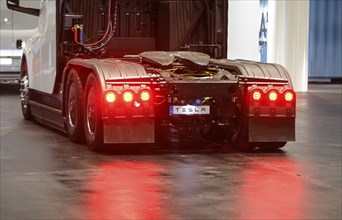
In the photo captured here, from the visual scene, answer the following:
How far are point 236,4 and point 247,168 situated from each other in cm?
1238

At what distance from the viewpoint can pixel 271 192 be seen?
26.5 feet

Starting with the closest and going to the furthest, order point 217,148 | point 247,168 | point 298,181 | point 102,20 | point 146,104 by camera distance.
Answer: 1. point 298,181
2. point 247,168
3. point 146,104
4. point 217,148
5. point 102,20

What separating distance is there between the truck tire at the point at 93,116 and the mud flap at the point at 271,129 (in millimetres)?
1842

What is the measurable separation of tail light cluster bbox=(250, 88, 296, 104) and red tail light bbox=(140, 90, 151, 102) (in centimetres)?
128

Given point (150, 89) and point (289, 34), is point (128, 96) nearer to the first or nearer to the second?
point (150, 89)

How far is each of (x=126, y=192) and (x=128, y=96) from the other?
2.85m

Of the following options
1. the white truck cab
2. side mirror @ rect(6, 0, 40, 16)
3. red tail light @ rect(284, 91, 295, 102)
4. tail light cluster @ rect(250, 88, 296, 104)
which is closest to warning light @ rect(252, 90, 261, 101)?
tail light cluster @ rect(250, 88, 296, 104)

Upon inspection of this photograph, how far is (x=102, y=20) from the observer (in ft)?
44.9

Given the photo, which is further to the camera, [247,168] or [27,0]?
[27,0]

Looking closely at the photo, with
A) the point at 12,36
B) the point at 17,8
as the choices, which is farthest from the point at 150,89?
the point at 12,36

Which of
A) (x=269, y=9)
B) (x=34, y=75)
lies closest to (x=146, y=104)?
(x=34, y=75)

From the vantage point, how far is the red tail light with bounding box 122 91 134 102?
423 inches

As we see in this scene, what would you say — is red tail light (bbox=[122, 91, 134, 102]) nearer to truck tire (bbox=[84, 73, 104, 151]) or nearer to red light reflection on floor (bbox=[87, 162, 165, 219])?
truck tire (bbox=[84, 73, 104, 151])

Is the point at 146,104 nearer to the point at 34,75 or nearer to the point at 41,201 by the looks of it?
the point at 41,201
